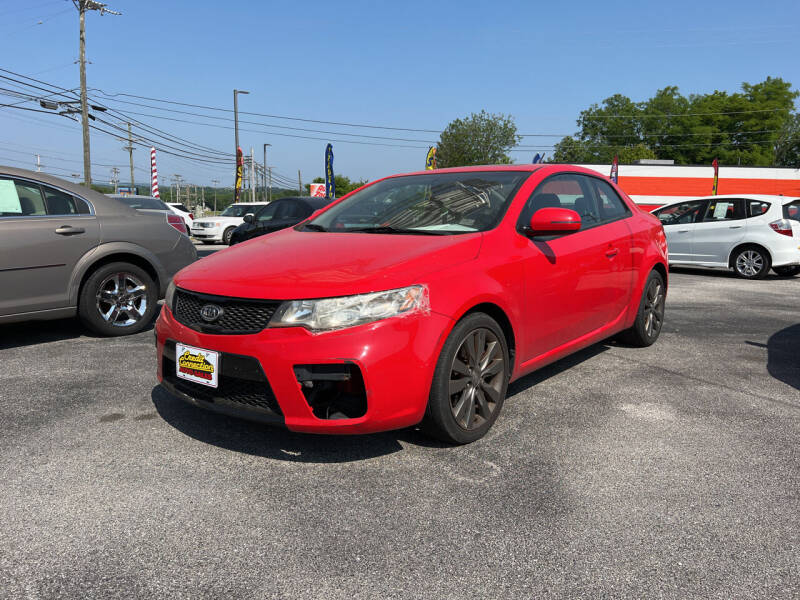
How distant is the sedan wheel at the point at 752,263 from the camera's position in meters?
11.2

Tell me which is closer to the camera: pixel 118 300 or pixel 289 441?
pixel 289 441

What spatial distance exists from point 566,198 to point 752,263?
345 inches

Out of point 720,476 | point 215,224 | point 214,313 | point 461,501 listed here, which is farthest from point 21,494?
point 215,224

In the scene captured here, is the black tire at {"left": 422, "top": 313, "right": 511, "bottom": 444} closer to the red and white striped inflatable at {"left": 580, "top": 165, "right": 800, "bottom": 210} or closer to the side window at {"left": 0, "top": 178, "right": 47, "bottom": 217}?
the side window at {"left": 0, "top": 178, "right": 47, "bottom": 217}

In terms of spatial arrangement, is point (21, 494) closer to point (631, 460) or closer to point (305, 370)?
point (305, 370)

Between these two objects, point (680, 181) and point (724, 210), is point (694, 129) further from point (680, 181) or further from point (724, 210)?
point (724, 210)

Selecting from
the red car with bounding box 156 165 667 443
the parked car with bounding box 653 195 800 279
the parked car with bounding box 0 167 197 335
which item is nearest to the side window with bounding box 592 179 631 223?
the red car with bounding box 156 165 667 443

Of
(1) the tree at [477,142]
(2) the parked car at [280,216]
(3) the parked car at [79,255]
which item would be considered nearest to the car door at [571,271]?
(3) the parked car at [79,255]

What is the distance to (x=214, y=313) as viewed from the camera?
3012 mm

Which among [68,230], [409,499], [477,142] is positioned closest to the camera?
[409,499]

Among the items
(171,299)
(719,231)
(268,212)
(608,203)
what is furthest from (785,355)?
(268,212)

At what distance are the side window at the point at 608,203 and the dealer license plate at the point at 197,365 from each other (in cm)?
307

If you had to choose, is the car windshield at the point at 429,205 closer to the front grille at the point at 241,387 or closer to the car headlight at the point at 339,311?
the car headlight at the point at 339,311

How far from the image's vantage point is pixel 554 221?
11.7ft
